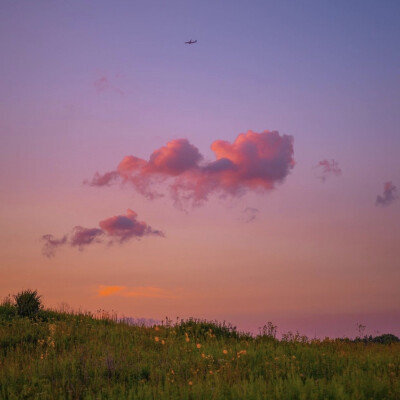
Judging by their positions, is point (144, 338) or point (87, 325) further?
point (87, 325)

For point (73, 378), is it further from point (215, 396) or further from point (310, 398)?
point (310, 398)

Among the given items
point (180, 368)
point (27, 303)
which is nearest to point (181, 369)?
point (180, 368)

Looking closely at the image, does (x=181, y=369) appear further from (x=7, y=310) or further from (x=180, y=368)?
(x=7, y=310)

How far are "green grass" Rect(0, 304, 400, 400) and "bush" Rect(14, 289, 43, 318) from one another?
4639 mm

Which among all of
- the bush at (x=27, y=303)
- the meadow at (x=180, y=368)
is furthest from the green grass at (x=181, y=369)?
the bush at (x=27, y=303)

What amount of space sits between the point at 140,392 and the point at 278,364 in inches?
157

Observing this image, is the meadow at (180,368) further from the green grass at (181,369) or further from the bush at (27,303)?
the bush at (27,303)

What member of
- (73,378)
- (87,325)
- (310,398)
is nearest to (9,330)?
(87,325)

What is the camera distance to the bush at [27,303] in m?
22.2

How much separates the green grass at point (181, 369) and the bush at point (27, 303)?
4.64 metres

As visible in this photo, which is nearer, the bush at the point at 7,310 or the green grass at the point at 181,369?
the green grass at the point at 181,369

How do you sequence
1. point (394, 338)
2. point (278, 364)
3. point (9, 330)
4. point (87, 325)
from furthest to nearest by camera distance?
point (394, 338) → point (87, 325) → point (9, 330) → point (278, 364)

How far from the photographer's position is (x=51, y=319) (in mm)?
21250

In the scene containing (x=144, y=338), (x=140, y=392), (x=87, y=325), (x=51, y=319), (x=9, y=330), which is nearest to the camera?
(x=140, y=392)
